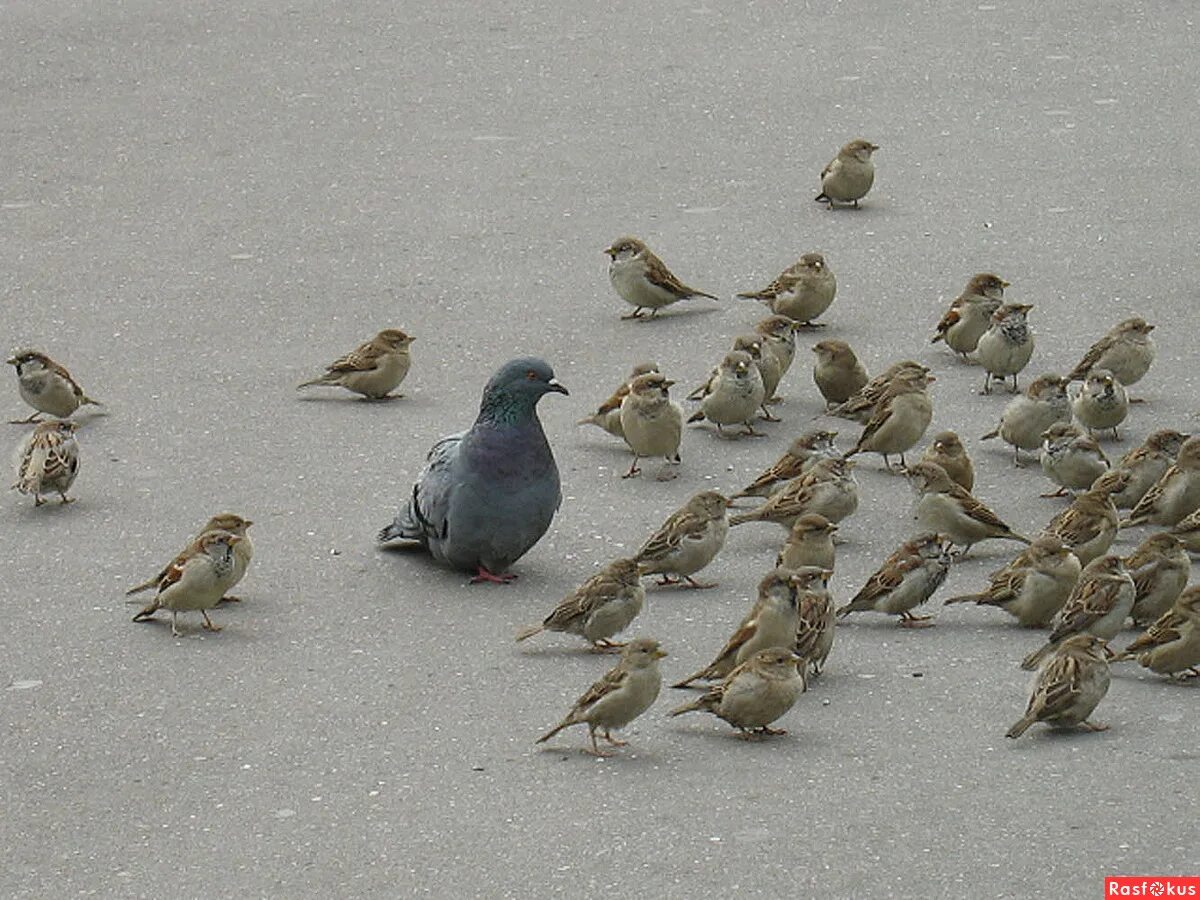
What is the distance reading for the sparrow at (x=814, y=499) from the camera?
10320 millimetres

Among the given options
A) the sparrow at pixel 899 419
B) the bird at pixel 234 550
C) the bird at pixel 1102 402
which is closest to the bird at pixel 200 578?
the bird at pixel 234 550

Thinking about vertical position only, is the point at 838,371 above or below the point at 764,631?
above

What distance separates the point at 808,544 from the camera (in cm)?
972

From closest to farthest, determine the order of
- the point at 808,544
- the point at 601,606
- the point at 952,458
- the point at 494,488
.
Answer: the point at 601,606 < the point at 808,544 < the point at 494,488 < the point at 952,458

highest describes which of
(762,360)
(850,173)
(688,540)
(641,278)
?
(850,173)

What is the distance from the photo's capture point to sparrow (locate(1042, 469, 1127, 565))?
976cm

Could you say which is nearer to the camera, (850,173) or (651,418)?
(651,418)

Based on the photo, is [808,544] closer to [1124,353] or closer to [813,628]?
[813,628]

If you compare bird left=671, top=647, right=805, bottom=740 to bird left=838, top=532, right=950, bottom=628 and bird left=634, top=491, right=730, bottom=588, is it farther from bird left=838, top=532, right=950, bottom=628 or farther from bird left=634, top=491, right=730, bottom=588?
bird left=634, top=491, right=730, bottom=588

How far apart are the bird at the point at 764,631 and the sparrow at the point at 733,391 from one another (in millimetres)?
2724

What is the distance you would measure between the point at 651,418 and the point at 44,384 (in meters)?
2.94

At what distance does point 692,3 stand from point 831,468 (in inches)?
368

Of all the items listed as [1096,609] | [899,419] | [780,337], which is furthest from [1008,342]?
[1096,609]

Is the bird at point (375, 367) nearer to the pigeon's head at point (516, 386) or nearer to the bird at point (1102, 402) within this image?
the pigeon's head at point (516, 386)
